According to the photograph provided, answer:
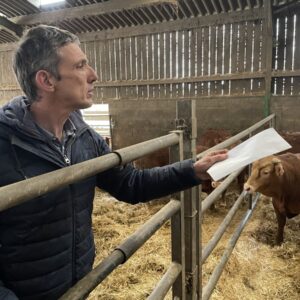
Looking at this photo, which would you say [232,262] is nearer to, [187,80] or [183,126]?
[183,126]

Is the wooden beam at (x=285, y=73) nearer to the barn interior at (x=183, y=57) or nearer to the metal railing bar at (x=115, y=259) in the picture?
the barn interior at (x=183, y=57)

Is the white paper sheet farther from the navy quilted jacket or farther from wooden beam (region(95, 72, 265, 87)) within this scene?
wooden beam (region(95, 72, 265, 87))

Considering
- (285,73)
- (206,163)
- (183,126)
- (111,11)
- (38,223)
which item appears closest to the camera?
(38,223)

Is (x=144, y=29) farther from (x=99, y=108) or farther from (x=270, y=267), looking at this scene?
(x=270, y=267)

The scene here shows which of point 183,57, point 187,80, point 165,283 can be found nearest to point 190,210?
point 165,283

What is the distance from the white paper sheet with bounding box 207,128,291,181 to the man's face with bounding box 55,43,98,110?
60 cm

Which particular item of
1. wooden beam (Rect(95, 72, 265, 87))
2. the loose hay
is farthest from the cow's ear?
wooden beam (Rect(95, 72, 265, 87))

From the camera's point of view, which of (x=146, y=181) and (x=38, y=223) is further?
(x=146, y=181)

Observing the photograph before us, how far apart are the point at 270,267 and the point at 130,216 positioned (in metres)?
2.26

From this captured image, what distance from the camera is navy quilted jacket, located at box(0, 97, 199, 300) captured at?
1050mm

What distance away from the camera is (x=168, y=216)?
59.5 inches

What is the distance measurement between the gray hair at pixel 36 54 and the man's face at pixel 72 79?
2 cm

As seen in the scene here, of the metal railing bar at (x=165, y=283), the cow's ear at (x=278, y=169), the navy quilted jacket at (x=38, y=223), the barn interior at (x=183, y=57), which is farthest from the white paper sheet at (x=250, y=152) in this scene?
the barn interior at (x=183, y=57)

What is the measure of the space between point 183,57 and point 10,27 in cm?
496
